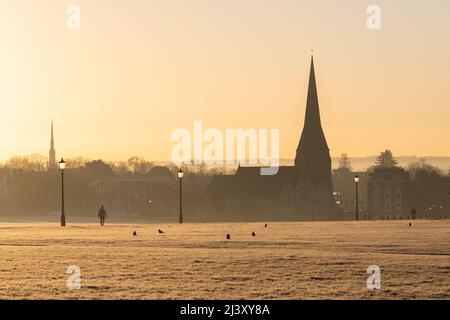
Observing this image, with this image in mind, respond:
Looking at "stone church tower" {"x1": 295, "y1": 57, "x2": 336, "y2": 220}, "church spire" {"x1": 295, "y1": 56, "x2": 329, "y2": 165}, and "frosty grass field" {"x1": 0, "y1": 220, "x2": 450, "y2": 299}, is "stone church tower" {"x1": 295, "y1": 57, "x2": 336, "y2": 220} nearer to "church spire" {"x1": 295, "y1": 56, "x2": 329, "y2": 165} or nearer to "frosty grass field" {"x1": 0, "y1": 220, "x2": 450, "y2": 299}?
"church spire" {"x1": 295, "y1": 56, "x2": 329, "y2": 165}

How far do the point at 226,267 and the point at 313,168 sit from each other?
16278 centimetres

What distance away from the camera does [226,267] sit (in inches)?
1139

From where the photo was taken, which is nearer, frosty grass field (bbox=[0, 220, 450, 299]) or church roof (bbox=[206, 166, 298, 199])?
frosty grass field (bbox=[0, 220, 450, 299])

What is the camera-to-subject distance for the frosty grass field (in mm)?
23719

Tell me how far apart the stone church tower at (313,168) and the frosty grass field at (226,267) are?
139673 millimetres

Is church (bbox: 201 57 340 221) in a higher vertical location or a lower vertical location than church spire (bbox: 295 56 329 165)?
lower

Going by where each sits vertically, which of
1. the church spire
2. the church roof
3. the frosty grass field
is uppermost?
the church spire

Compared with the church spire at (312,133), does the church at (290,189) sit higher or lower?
lower

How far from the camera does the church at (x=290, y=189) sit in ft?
598

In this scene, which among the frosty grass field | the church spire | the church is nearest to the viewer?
the frosty grass field

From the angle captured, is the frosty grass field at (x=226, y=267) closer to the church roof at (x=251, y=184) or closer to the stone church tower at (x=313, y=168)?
the stone church tower at (x=313, y=168)

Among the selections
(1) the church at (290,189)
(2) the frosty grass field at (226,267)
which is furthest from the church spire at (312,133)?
(2) the frosty grass field at (226,267)

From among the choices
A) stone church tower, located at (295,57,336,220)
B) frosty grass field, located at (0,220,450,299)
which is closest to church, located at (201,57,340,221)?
stone church tower, located at (295,57,336,220)

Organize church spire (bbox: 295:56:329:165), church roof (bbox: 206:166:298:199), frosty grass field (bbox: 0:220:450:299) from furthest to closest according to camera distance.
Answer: church spire (bbox: 295:56:329:165) → church roof (bbox: 206:166:298:199) → frosty grass field (bbox: 0:220:450:299)
